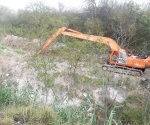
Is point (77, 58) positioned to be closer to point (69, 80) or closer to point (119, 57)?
point (69, 80)

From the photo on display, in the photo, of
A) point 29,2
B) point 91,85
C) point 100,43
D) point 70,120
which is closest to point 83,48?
point 100,43

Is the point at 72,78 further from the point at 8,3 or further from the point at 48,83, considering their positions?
the point at 8,3

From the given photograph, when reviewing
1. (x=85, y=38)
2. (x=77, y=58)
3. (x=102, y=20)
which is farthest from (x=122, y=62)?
(x=102, y=20)

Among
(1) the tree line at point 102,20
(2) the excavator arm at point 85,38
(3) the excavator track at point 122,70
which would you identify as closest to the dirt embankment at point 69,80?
(3) the excavator track at point 122,70

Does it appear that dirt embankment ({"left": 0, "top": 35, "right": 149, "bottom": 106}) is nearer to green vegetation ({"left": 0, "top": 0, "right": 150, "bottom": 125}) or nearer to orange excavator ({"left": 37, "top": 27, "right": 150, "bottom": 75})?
green vegetation ({"left": 0, "top": 0, "right": 150, "bottom": 125})

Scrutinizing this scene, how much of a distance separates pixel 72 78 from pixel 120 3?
25.7 ft

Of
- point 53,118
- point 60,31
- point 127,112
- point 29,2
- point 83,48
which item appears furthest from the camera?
point 29,2

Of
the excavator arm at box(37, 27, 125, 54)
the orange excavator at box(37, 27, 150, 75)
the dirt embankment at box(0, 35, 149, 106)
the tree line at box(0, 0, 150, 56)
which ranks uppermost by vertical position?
the tree line at box(0, 0, 150, 56)

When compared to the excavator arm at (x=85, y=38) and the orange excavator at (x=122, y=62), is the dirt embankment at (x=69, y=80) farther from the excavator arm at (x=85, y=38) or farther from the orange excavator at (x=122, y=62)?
the excavator arm at (x=85, y=38)

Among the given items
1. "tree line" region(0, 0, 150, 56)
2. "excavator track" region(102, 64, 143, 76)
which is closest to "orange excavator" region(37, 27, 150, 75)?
"excavator track" region(102, 64, 143, 76)

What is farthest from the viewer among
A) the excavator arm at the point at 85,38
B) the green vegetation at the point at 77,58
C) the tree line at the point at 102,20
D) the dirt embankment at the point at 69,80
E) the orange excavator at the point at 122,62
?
the tree line at the point at 102,20

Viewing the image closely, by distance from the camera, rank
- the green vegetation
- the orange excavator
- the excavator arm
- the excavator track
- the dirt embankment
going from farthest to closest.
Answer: the excavator track → the orange excavator → the excavator arm → the dirt embankment → the green vegetation

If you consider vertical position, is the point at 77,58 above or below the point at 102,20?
below

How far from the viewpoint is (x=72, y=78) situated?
15266mm
